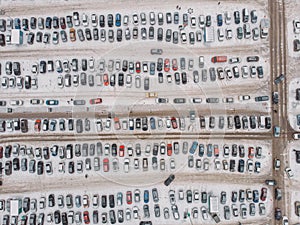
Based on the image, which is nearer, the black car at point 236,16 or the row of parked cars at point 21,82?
the row of parked cars at point 21,82

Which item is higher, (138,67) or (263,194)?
(138,67)

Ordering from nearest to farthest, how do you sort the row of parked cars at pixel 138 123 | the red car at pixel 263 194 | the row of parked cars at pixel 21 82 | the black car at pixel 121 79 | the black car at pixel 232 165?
the red car at pixel 263 194
the black car at pixel 232 165
the row of parked cars at pixel 138 123
the row of parked cars at pixel 21 82
the black car at pixel 121 79

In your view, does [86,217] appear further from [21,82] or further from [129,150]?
[21,82]

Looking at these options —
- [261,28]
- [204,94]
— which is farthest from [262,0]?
[204,94]

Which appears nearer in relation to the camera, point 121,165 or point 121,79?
point 121,165

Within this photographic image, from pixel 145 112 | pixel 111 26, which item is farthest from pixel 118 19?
pixel 145 112

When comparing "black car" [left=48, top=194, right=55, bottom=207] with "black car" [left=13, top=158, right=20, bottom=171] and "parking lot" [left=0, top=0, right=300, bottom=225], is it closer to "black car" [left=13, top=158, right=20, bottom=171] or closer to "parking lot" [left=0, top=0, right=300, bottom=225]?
"parking lot" [left=0, top=0, right=300, bottom=225]

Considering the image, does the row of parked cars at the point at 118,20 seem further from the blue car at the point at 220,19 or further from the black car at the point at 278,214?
the black car at the point at 278,214

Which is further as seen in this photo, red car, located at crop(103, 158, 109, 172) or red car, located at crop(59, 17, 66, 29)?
red car, located at crop(59, 17, 66, 29)

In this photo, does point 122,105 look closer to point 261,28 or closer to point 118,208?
point 118,208

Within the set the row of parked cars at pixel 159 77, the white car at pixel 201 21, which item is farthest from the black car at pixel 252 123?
the white car at pixel 201 21

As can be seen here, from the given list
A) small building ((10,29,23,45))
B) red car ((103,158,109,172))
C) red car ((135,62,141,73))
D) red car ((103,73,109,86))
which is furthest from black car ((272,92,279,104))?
small building ((10,29,23,45))
